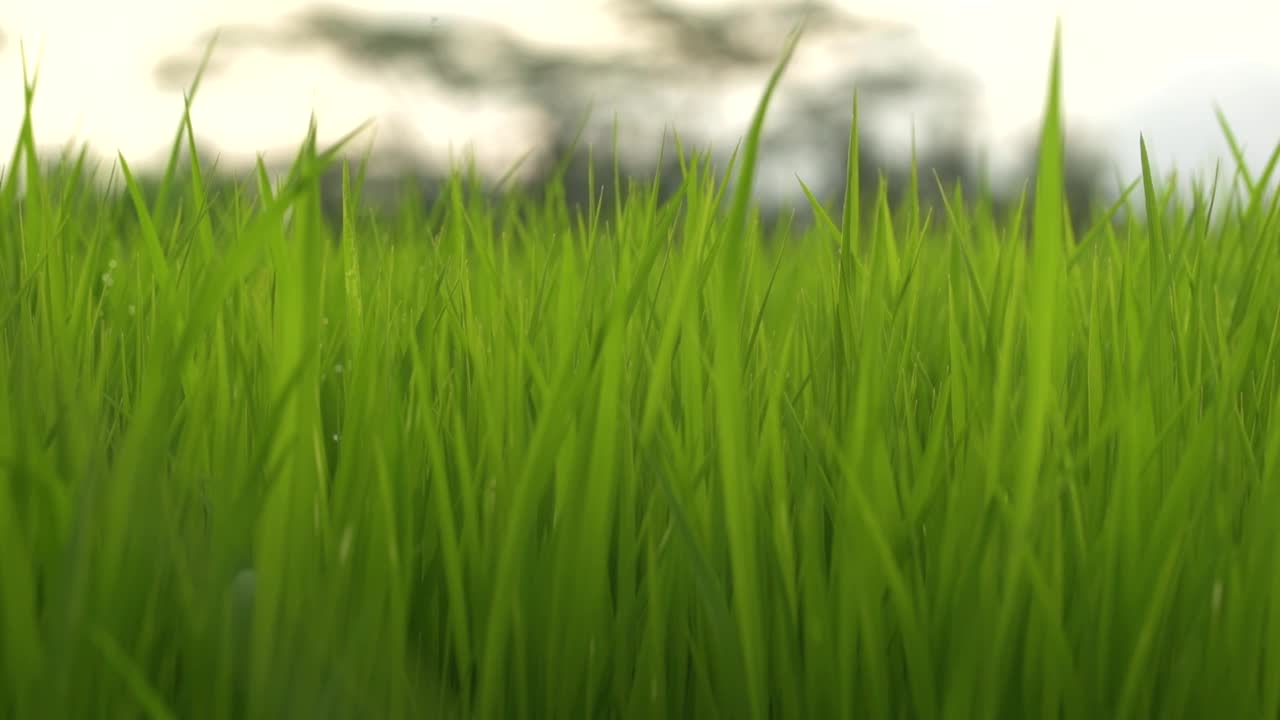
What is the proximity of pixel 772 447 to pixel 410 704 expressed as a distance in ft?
0.92

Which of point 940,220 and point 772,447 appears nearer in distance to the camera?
point 772,447

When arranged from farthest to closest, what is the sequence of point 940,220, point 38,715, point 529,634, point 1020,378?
point 940,220, point 1020,378, point 529,634, point 38,715

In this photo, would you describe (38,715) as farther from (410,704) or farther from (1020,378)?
(1020,378)

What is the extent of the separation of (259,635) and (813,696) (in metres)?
0.31

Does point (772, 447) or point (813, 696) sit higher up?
point (772, 447)

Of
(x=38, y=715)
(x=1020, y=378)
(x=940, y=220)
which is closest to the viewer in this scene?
(x=38, y=715)

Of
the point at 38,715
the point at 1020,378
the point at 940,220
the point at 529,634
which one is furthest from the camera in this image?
the point at 940,220

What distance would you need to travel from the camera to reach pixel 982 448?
74 cm

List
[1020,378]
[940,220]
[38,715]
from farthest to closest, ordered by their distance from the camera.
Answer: [940,220]
[1020,378]
[38,715]

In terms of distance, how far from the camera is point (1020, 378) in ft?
3.28

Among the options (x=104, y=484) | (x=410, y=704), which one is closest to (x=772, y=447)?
(x=410, y=704)

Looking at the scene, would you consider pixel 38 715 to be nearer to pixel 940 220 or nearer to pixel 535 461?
pixel 535 461

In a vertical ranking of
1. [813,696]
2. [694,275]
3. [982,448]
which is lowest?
[813,696]

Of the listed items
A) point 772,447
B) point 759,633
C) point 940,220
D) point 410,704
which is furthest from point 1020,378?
point 940,220
